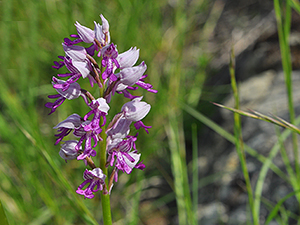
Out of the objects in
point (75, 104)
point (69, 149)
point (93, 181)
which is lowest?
point (93, 181)

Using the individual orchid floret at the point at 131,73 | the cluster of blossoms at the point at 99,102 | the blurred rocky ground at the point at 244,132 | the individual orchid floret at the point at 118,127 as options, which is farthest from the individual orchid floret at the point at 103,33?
the blurred rocky ground at the point at 244,132

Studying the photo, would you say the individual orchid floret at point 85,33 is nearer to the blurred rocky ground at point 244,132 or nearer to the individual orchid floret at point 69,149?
the individual orchid floret at point 69,149

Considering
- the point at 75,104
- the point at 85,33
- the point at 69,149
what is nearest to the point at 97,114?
the point at 69,149

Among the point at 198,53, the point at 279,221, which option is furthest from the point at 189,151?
the point at 198,53

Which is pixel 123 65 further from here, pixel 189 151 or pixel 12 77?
pixel 12 77

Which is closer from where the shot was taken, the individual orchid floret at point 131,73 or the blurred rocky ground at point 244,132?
the individual orchid floret at point 131,73

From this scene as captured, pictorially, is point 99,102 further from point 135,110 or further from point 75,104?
point 75,104

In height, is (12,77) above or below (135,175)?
above
